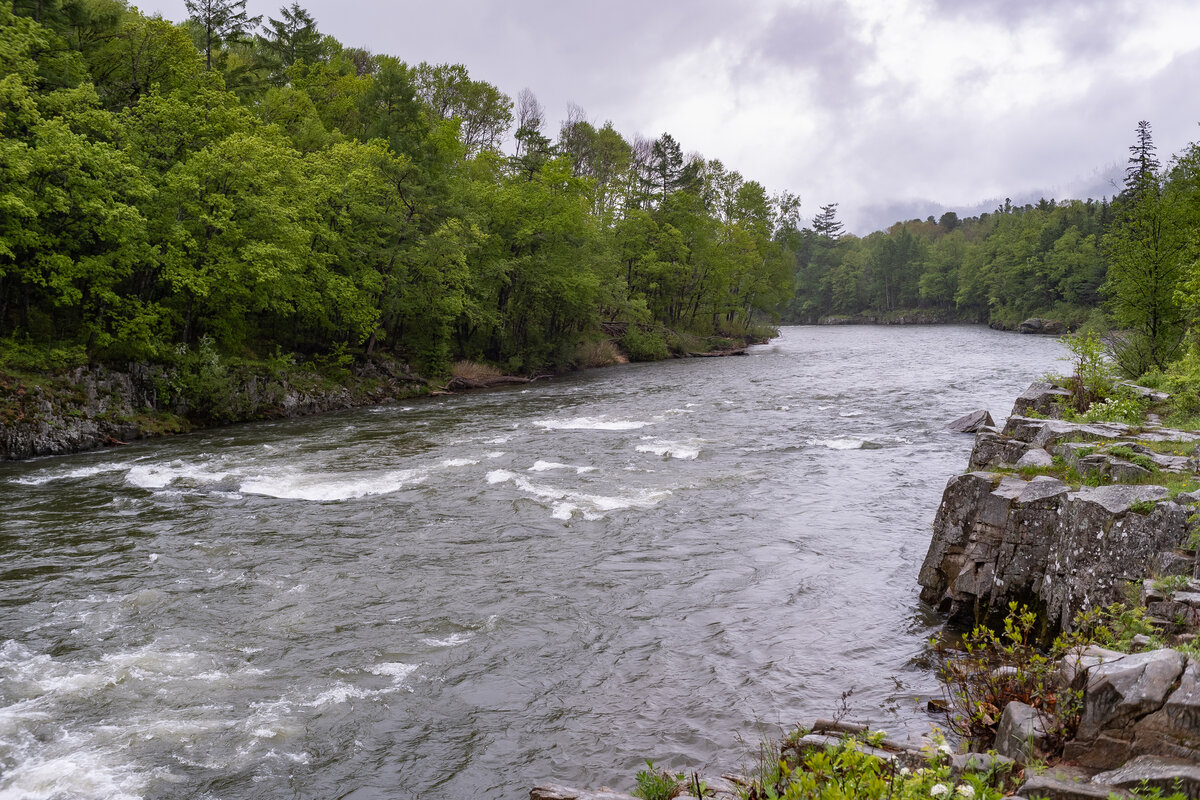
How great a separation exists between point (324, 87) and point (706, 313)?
40.5 meters

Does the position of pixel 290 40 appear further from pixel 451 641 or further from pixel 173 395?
pixel 451 641

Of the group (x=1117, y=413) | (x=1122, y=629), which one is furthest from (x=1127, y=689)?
(x=1117, y=413)

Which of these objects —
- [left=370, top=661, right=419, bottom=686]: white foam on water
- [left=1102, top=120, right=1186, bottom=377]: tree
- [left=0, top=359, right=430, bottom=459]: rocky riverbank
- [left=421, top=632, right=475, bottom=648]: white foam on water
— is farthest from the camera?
[left=1102, top=120, right=1186, bottom=377]: tree

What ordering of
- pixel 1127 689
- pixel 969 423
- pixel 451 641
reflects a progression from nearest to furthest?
pixel 1127 689
pixel 451 641
pixel 969 423

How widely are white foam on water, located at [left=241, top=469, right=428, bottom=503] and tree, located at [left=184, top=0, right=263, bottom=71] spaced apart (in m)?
32.1

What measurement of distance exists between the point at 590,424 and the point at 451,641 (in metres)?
17.1

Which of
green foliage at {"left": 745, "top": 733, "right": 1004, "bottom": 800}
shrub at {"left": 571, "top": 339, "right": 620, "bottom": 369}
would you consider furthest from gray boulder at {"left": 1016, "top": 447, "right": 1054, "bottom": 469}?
shrub at {"left": 571, "top": 339, "right": 620, "bottom": 369}

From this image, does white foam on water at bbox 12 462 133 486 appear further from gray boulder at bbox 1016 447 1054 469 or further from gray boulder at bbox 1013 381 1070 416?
gray boulder at bbox 1013 381 1070 416

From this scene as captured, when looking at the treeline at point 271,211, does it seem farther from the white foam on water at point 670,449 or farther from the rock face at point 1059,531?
the rock face at point 1059,531

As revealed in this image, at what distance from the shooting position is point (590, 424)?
26609mm

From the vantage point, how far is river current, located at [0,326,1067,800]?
24.1ft

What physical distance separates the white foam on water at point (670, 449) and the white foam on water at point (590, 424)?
2.77m

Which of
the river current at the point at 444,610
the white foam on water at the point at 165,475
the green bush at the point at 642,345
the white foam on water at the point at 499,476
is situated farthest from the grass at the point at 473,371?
the white foam on water at the point at 499,476

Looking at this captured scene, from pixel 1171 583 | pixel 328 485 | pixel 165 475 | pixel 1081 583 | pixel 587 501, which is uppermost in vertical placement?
pixel 1171 583
